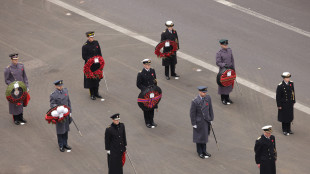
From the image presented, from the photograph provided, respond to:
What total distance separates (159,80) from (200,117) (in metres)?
4.82

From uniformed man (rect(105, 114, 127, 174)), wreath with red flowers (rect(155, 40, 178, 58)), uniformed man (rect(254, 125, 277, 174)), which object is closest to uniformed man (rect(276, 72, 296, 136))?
uniformed man (rect(254, 125, 277, 174))

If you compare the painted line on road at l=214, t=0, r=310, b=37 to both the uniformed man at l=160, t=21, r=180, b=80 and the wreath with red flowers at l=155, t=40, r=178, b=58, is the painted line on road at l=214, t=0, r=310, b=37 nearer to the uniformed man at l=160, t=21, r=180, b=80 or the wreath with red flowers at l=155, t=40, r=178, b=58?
the uniformed man at l=160, t=21, r=180, b=80

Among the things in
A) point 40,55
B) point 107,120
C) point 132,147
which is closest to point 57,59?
point 40,55

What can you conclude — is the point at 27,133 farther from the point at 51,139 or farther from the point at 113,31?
the point at 113,31

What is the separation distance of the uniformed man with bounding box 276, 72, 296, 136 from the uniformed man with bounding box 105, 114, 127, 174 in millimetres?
5147

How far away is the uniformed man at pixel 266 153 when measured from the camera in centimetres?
1959

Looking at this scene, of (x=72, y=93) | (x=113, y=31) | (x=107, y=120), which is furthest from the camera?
(x=113, y=31)

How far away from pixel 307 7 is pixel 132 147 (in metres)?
12.4

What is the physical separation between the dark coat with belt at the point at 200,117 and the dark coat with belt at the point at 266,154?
76.8 inches

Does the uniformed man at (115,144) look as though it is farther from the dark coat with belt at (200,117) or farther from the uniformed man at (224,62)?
the uniformed man at (224,62)

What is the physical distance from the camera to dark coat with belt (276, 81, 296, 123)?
73.8 feet

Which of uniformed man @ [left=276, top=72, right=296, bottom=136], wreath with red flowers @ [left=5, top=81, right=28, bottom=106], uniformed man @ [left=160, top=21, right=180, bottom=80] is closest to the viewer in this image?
wreath with red flowers @ [left=5, top=81, right=28, bottom=106]

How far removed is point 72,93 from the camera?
24969mm

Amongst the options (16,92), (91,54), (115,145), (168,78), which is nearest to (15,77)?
(16,92)
